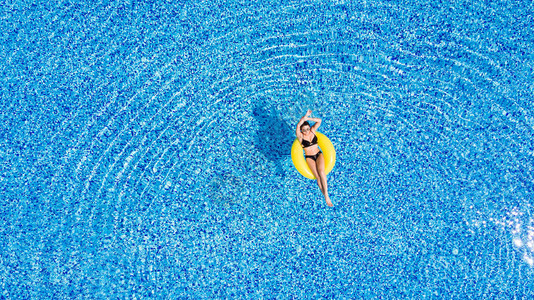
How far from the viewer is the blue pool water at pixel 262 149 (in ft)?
12.8

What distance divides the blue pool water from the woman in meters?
0.30

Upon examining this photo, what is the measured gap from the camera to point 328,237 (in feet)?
13.3

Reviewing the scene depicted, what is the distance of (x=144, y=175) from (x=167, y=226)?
0.56 metres

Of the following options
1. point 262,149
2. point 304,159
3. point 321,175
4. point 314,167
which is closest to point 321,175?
point 321,175

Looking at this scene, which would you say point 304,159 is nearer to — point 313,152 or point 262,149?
point 313,152

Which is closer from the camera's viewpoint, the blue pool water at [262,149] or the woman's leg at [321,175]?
the woman's leg at [321,175]

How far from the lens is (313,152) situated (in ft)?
12.2

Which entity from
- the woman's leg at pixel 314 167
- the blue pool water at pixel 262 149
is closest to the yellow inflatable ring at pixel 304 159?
the woman's leg at pixel 314 167

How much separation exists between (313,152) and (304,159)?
11 cm

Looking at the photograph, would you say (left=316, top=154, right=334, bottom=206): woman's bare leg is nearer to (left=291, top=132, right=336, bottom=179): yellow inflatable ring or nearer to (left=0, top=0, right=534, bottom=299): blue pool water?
(left=291, top=132, right=336, bottom=179): yellow inflatable ring

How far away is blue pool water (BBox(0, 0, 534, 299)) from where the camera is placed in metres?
3.89

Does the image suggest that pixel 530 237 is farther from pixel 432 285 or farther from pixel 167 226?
pixel 167 226

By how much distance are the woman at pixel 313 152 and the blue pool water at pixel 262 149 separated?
30cm

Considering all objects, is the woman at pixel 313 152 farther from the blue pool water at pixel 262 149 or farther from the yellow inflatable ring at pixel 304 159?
the blue pool water at pixel 262 149
